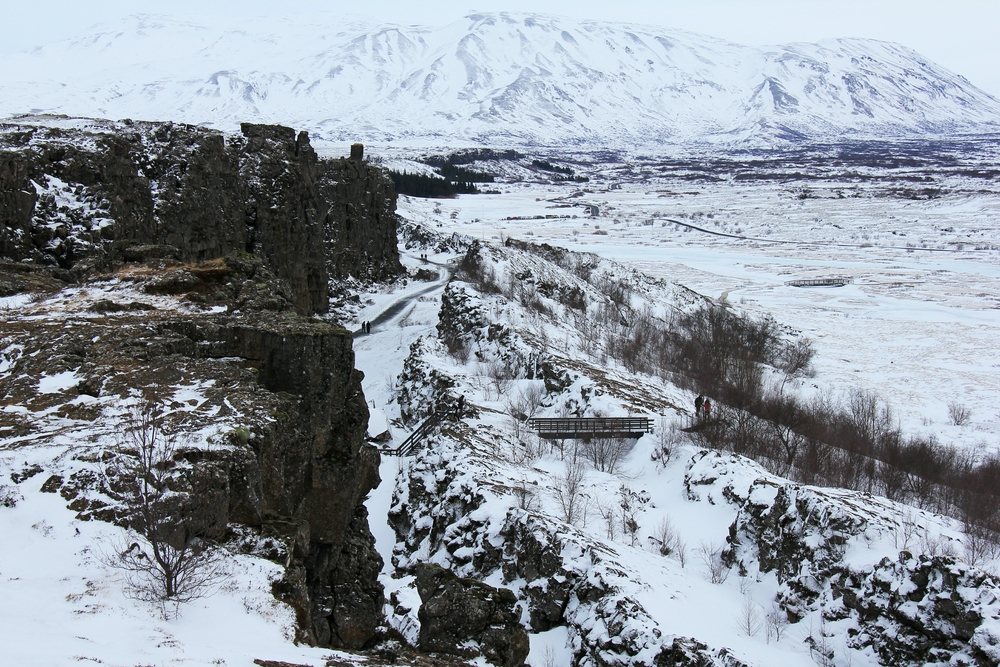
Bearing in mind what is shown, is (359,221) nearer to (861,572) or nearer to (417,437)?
(417,437)

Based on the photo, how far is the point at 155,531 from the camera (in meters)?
9.77

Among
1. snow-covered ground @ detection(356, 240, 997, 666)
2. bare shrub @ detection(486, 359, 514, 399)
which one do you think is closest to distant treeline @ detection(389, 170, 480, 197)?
bare shrub @ detection(486, 359, 514, 399)

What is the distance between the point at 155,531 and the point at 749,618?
15.1 meters

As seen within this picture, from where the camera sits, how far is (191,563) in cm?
994

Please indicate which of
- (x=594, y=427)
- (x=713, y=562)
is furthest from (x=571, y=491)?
(x=594, y=427)

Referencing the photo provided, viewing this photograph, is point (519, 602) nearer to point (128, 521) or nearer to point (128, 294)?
point (128, 521)

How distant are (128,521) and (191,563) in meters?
1.37

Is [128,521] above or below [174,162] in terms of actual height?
below

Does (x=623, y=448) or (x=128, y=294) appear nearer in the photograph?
(x=128, y=294)

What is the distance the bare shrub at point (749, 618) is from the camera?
1830cm

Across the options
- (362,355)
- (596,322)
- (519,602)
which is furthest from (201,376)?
(596,322)

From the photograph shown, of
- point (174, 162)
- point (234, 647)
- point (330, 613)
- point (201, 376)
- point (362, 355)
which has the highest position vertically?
point (174, 162)

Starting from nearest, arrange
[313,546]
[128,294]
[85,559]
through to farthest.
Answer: [85,559] → [313,546] → [128,294]

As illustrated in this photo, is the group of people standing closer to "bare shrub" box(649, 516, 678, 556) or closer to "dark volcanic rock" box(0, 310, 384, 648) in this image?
"bare shrub" box(649, 516, 678, 556)
